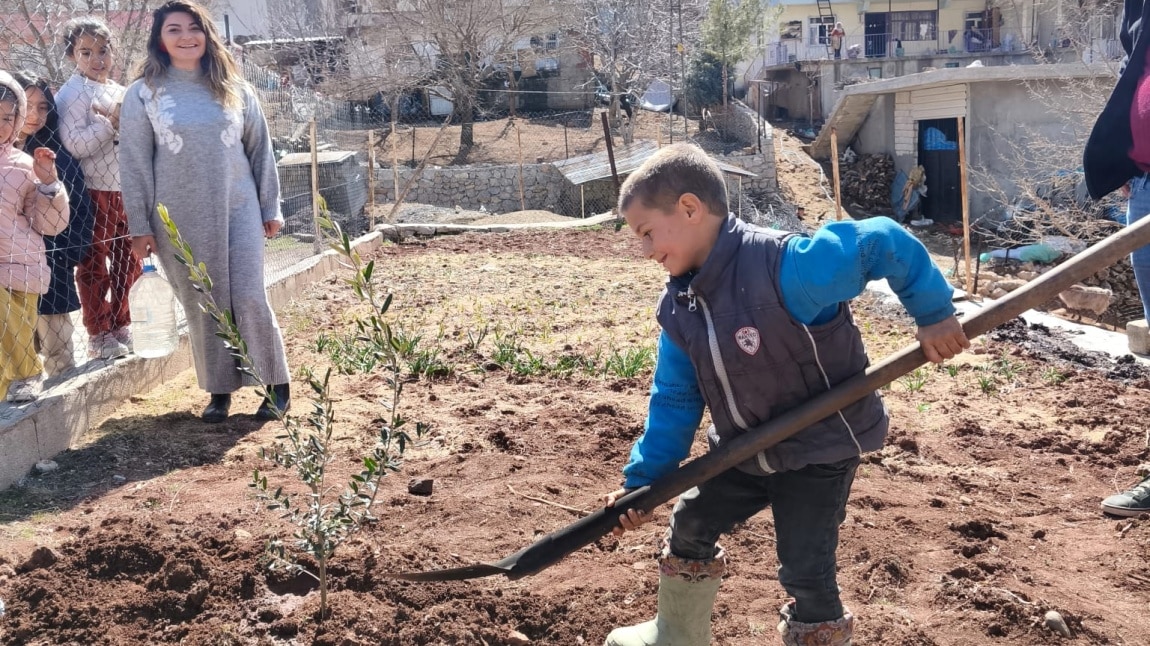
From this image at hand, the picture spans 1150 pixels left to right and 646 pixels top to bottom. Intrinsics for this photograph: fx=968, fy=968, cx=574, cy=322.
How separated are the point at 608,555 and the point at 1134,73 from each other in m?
2.47

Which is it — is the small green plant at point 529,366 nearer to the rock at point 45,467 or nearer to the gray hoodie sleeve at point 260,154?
the gray hoodie sleeve at point 260,154

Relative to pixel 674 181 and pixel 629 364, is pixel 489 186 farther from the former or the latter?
pixel 674 181

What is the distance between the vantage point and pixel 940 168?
2525 centimetres

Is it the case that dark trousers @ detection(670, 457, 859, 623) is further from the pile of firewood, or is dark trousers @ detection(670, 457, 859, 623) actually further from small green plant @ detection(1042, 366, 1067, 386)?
the pile of firewood

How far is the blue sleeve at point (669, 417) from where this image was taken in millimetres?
2520

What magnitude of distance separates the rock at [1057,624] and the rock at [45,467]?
13.0 ft

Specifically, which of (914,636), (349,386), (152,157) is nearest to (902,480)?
(914,636)

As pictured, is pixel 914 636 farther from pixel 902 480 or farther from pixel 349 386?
pixel 349 386

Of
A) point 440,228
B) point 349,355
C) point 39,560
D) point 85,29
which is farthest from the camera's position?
point 440,228

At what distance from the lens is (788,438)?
231 centimetres

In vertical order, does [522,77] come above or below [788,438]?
above

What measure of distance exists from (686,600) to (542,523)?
1127 millimetres

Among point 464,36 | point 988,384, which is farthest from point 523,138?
point 988,384

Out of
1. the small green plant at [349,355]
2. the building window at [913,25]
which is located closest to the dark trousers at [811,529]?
the small green plant at [349,355]
